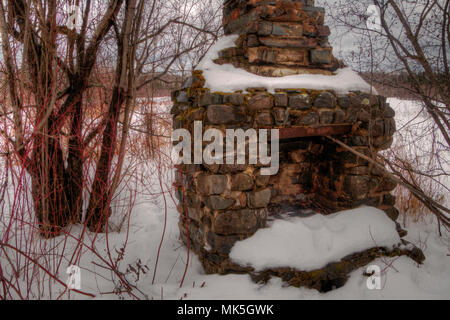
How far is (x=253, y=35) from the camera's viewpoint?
8.92 feet

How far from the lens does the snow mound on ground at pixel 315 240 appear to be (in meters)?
2.44

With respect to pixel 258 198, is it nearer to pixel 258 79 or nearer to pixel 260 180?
pixel 260 180

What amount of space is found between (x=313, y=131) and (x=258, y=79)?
0.78 meters

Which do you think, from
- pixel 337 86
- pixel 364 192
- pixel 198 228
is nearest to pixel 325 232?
pixel 364 192

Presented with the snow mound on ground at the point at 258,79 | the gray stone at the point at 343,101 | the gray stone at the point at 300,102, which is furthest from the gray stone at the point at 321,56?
the gray stone at the point at 300,102

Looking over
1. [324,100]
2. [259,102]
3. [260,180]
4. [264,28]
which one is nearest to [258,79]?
[259,102]

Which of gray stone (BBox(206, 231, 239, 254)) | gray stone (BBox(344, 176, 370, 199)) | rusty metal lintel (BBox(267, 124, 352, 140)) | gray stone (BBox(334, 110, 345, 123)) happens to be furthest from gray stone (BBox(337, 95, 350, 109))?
gray stone (BBox(206, 231, 239, 254))

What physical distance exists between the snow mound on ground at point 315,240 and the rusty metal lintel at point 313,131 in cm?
87

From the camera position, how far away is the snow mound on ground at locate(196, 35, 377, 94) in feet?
8.27

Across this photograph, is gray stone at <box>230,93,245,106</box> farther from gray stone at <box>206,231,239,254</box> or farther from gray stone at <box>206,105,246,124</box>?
gray stone at <box>206,231,239,254</box>

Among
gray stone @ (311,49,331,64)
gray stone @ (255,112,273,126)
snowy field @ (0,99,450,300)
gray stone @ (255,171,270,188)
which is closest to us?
snowy field @ (0,99,450,300)

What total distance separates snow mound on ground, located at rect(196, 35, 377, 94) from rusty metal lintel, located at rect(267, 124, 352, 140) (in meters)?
0.38

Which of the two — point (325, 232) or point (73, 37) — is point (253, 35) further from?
point (325, 232)

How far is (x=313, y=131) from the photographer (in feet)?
8.96
